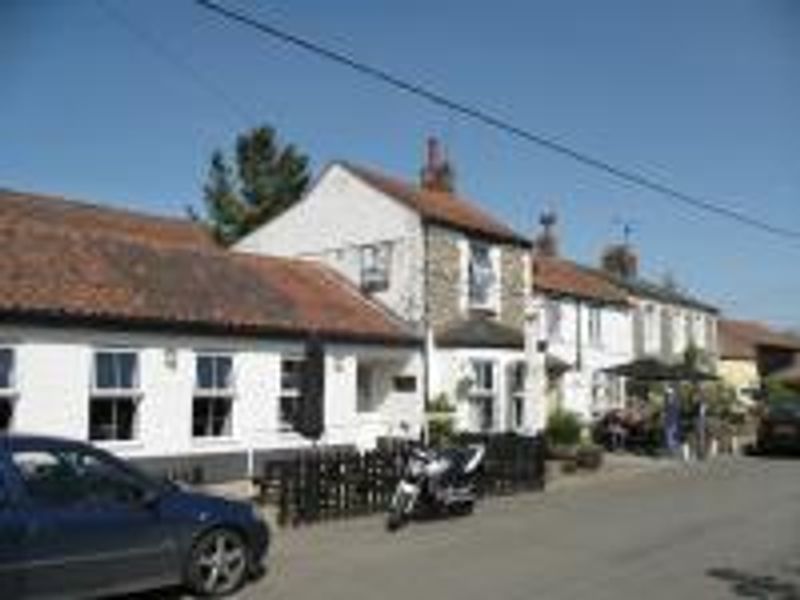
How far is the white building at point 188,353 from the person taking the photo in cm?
1950

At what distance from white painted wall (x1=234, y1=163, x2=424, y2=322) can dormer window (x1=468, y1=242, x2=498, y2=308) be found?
85.5 inches

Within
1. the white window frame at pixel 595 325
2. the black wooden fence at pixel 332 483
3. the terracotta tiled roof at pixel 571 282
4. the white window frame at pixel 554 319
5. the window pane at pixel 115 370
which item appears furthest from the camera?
the white window frame at pixel 595 325

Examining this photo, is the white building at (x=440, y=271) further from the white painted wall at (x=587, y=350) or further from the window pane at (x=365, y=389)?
the white painted wall at (x=587, y=350)

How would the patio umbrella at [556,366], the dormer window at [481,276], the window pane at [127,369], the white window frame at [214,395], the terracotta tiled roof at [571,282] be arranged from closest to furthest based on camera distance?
the window pane at [127,369] < the white window frame at [214,395] < the dormer window at [481,276] < the patio umbrella at [556,366] < the terracotta tiled roof at [571,282]

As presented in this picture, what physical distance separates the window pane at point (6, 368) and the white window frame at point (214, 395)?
398cm

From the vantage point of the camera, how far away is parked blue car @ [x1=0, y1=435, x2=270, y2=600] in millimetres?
10203

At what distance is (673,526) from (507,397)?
11.7 meters

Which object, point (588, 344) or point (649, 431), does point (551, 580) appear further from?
point (588, 344)

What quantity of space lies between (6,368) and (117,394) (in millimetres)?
2298

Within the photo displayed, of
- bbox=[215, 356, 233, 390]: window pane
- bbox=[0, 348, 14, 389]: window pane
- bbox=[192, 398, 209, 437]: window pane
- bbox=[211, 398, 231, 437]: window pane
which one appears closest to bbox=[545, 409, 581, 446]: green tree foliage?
bbox=[211, 398, 231, 437]: window pane

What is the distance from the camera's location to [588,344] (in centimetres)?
3953

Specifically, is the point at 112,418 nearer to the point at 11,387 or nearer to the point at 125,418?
the point at 125,418

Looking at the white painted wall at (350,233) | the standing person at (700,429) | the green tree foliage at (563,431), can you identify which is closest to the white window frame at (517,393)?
the green tree foliage at (563,431)

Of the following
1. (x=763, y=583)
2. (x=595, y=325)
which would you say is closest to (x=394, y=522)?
(x=763, y=583)
